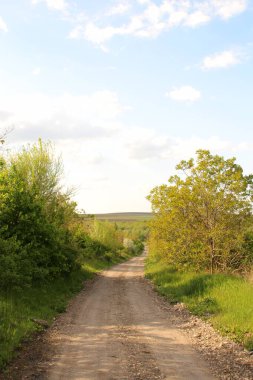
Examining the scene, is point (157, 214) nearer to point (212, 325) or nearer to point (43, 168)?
point (43, 168)

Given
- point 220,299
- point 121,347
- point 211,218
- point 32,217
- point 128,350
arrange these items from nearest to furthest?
1. point 128,350
2. point 121,347
3. point 220,299
4. point 32,217
5. point 211,218

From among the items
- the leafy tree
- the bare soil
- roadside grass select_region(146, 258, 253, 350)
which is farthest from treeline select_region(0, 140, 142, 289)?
roadside grass select_region(146, 258, 253, 350)

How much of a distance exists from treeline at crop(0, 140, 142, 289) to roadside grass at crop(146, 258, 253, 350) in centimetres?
703

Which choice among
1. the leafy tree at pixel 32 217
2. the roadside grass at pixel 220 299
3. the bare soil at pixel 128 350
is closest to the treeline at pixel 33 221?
the leafy tree at pixel 32 217

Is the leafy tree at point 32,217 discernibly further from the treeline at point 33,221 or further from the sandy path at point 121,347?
the sandy path at point 121,347

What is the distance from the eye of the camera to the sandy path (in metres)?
8.00

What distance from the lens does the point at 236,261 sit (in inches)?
875

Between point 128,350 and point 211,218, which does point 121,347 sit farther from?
point 211,218

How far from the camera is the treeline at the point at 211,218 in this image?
2100cm

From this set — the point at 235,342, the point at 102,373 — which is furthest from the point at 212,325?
the point at 102,373

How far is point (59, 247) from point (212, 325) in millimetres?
11700

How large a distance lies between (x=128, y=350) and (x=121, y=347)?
335 millimetres

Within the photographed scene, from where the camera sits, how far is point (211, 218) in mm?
21609

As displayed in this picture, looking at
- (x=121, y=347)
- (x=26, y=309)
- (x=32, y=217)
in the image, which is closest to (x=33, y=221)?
(x=32, y=217)
